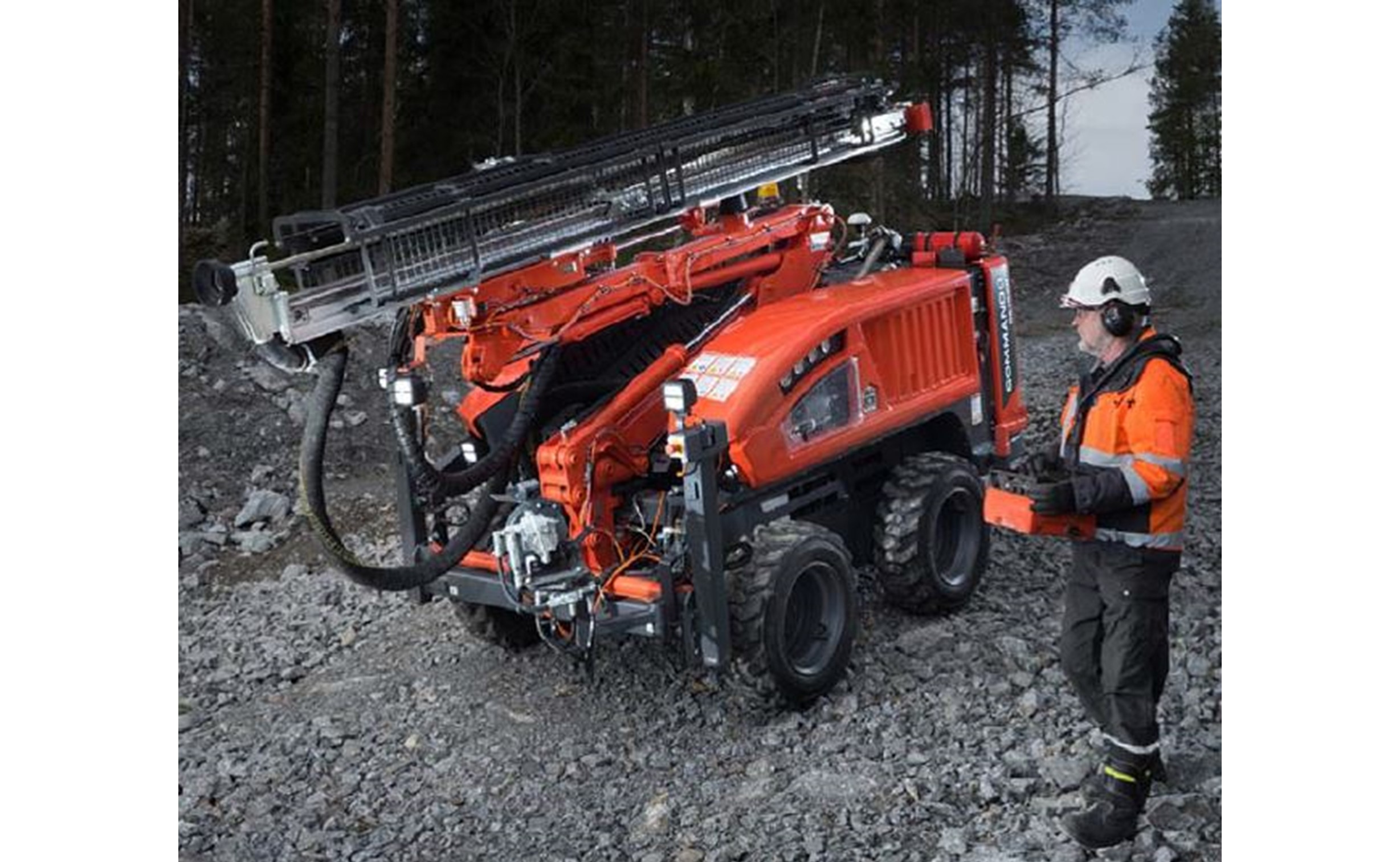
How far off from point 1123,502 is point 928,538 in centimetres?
160

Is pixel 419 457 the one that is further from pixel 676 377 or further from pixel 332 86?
pixel 332 86

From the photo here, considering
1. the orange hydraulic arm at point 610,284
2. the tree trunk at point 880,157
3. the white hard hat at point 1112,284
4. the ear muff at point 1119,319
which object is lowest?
the orange hydraulic arm at point 610,284

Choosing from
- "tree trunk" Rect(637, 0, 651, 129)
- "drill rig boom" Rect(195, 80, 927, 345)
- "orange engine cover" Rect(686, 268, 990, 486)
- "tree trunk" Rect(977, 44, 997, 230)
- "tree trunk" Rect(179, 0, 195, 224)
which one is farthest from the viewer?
"tree trunk" Rect(637, 0, 651, 129)

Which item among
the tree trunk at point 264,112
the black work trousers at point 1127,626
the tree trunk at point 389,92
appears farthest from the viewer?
the tree trunk at point 389,92

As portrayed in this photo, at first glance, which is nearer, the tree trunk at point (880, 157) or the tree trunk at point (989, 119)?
the tree trunk at point (989, 119)

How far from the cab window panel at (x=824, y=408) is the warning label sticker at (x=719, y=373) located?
19 cm

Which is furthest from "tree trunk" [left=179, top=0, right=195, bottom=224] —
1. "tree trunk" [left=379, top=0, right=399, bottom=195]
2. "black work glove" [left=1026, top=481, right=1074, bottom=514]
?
"black work glove" [left=1026, top=481, right=1074, bottom=514]

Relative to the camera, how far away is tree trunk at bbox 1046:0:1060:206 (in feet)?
10.7

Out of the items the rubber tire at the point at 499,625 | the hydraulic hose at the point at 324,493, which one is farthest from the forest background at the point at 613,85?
the rubber tire at the point at 499,625

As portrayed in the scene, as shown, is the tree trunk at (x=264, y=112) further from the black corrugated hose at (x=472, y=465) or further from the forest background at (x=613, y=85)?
the black corrugated hose at (x=472, y=465)

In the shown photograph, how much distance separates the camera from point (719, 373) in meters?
4.04

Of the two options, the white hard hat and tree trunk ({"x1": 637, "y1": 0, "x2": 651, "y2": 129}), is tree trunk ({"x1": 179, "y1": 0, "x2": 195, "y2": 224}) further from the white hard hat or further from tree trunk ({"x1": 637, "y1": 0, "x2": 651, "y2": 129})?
the white hard hat

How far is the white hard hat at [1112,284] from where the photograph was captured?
2.92 meters

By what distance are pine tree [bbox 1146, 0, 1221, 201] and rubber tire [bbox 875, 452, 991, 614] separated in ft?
→ 4.96
